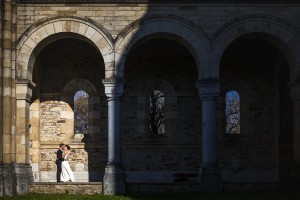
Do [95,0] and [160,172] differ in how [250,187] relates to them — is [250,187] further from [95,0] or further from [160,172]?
[95,0]

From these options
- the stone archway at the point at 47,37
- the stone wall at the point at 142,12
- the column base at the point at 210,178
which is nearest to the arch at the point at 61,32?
the stone archway at the point at 47,37

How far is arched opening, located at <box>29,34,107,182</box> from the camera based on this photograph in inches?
867

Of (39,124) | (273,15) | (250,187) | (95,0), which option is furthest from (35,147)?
(273,15)

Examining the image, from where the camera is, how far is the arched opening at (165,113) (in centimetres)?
2189

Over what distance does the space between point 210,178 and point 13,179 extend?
229 inches

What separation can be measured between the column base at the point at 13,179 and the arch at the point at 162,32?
4.11 m

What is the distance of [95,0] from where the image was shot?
18641mm

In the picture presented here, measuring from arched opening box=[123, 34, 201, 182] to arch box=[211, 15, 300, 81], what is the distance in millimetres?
3345

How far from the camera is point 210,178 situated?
18.0 m

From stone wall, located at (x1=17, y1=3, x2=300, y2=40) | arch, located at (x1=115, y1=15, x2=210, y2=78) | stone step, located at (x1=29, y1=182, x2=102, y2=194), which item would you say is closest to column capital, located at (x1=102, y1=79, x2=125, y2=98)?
arch, located at (x1=115, y1=15, x2=210, y2=78)

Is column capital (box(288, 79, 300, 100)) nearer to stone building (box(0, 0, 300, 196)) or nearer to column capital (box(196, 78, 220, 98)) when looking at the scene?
stone building (box(0, 0, 300, 196))

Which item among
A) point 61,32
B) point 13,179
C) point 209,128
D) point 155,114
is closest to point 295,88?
point 209,128

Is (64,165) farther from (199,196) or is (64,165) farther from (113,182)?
(199,196)

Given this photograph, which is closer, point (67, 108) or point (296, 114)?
point (296, 114)
